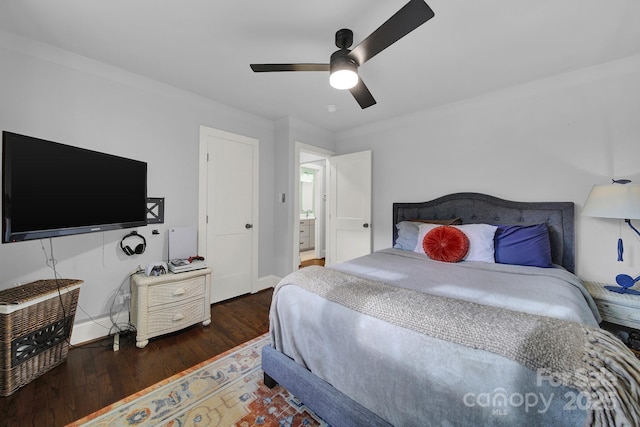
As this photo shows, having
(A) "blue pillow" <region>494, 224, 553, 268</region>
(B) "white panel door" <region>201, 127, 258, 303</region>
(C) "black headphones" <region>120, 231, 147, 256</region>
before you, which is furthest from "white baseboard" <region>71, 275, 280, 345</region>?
(A) "blue pillow" <region>494, 224, 553, 268</region>

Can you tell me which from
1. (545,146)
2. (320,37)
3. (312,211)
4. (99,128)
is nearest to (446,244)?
(545,146)

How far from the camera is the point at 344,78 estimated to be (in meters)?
1.70

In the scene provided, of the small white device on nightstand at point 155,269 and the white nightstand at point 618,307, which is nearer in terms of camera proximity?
the white nightstand at point 618,307

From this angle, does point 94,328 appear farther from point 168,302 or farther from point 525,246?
point 525,246

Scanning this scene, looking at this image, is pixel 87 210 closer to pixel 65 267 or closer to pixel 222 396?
pixel 65 267

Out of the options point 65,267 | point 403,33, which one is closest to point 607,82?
point 403,33

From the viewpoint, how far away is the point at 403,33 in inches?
54.4

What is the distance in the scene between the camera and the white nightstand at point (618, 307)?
1731 millimetres

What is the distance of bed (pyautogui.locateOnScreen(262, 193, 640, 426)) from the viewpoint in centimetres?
77

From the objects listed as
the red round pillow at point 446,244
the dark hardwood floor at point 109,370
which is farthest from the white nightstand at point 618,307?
the dark hardwood floor at point 109,370

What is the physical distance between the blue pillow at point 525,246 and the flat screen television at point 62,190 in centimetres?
335

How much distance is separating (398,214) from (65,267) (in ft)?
11.5

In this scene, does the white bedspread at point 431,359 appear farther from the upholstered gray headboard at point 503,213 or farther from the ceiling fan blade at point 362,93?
the ceiling fan blade at point 362,93

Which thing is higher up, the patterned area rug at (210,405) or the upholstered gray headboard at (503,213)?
the upholstered gray headboard at (503,213)
